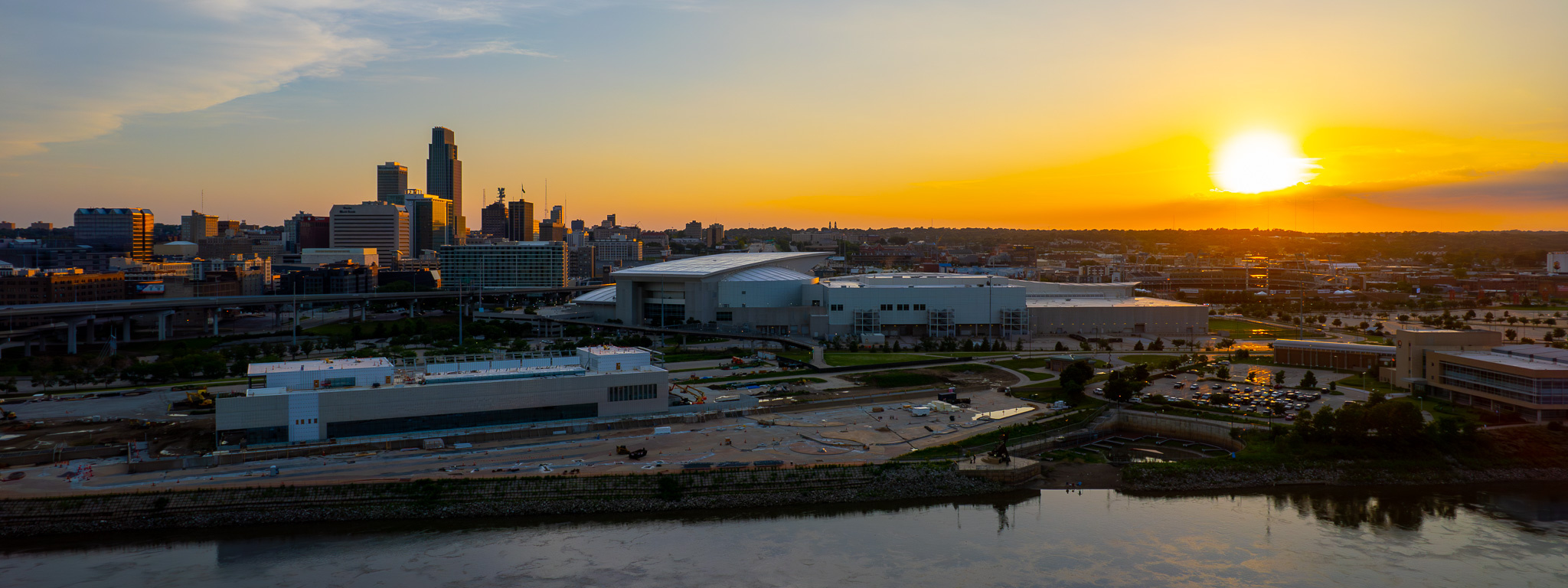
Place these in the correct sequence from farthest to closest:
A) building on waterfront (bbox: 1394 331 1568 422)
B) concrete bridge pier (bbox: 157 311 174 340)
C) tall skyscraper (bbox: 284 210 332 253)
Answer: tall skyscraper (bbox: 284 210 332 253) < concrete bridge pier (bbox: 157 311 174 340) < building on waterfront (bbox: 1394 331 1568 422)

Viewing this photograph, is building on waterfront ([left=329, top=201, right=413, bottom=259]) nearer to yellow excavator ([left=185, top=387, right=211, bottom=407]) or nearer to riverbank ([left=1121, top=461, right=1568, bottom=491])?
yellow excavator ([left=185, top=387, right=211, bottom=407])

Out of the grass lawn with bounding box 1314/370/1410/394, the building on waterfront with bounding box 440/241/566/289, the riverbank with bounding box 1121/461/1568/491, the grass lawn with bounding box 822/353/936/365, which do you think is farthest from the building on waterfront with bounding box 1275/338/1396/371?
the building on waterfront with bounding box 440/241/566/289

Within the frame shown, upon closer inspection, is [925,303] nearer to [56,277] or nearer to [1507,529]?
[1507,529]

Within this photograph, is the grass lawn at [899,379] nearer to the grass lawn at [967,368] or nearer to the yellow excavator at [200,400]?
the grass lawn at [967,368]

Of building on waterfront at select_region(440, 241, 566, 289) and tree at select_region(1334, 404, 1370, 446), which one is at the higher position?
building on waterfront at select_region(440, 241, 566, 289)

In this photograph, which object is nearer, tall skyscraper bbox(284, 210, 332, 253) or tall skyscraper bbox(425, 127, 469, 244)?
tall skyscraper bbox(284, 210, 332, 253)

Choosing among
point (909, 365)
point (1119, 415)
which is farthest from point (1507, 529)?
point (909, 365)

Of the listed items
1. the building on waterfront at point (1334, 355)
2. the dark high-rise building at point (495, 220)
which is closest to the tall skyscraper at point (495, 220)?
the dark high-rise building at point (495, 220)
